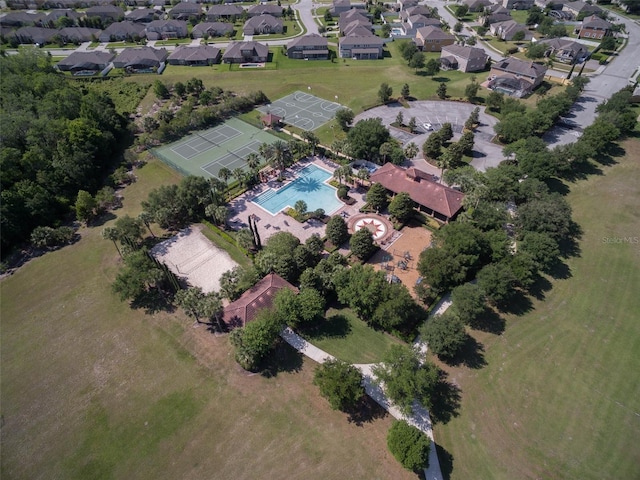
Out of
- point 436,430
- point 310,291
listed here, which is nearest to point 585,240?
point 436,430

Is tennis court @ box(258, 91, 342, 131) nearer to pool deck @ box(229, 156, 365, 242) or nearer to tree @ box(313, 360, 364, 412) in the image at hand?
pool deck @ box(229, 156, 365, 242)

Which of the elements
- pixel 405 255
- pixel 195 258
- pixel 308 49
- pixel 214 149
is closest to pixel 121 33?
pixel 308 49

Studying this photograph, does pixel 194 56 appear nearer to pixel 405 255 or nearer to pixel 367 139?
pixel 367 139

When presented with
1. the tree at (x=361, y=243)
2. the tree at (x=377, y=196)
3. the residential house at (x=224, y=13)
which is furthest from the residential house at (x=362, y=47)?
the tree at (x=361, y=243)

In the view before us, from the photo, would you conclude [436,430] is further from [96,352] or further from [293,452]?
[96,352]

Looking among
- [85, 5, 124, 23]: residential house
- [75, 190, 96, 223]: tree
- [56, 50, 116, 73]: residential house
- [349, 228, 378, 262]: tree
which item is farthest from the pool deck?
[85, 5, 124, 23]: residential house

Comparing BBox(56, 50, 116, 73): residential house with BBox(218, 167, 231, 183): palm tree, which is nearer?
BBox(218, 167, 231, 183): palm tree

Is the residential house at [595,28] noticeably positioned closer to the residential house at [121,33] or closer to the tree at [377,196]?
the tree at [377,196]
